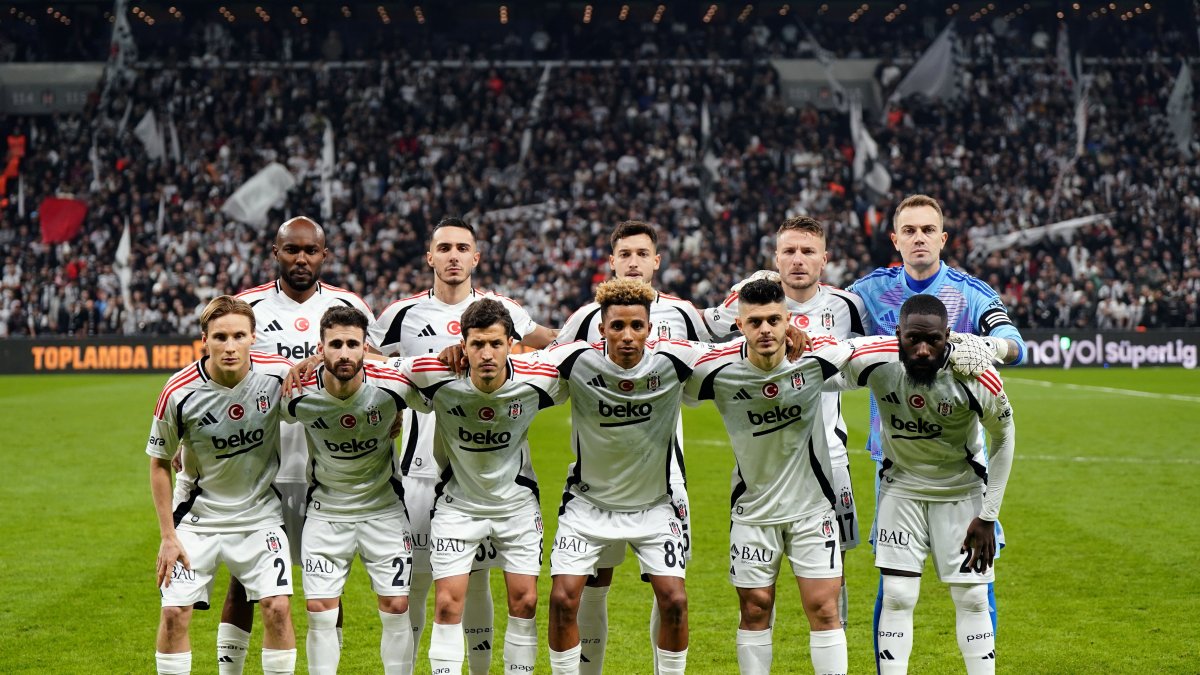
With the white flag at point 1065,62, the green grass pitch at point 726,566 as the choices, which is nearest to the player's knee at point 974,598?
the green grass pitch at point 726,566

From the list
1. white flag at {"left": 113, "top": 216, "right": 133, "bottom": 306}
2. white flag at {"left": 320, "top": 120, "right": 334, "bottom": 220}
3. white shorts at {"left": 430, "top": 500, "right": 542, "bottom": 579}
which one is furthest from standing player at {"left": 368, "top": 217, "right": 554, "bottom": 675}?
white flag at {"left": 320, "top": 120, "right": 334, "bottom": 220}

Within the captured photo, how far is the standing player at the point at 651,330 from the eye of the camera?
5828 millimetres

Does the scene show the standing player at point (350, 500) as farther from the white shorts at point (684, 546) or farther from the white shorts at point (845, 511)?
the white shorts at point (845, 511)

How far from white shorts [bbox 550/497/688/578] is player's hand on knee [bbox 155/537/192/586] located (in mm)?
1706

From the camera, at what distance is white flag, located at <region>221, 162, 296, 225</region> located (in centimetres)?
3058

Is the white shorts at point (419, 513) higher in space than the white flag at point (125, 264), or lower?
lower

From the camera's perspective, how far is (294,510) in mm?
5918

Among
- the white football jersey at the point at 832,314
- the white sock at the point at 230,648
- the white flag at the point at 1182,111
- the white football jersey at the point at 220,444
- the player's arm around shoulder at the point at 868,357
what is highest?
the white flag at the point at 1182,111

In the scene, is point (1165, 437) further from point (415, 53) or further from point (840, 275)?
point (415, 53)

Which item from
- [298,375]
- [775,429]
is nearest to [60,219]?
[298,375]

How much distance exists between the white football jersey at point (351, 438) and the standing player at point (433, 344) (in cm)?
48

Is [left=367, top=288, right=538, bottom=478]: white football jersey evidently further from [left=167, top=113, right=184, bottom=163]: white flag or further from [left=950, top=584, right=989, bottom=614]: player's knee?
[left=167, top=113, right=184, bottom=163]: white flag

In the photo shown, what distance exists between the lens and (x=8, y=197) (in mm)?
31203

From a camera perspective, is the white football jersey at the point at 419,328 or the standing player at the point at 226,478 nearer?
the standing player at the point at 226,478
